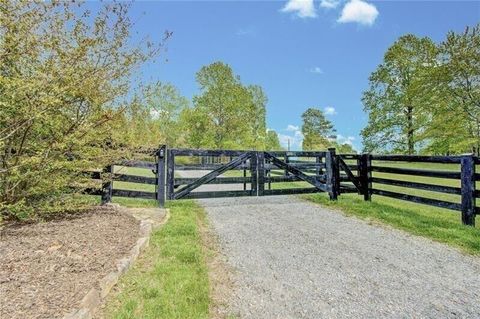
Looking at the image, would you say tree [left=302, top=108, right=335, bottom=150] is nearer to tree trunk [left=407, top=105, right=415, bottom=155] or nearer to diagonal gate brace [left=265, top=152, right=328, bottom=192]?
tree trunk [left=407, top=105, right=415, bottom=155]

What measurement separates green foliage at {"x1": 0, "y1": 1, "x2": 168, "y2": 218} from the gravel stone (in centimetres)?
271

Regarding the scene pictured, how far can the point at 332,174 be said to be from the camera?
8.80 m

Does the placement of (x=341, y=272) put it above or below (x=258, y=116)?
below

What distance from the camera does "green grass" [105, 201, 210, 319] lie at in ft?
8.95

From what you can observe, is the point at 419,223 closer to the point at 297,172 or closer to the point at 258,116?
the point at 297,172

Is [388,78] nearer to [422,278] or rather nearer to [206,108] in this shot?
[206,108]

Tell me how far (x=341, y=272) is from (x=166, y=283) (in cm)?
198

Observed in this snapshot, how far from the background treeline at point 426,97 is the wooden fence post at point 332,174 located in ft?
44.9

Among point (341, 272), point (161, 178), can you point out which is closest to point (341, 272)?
point (341, 272)

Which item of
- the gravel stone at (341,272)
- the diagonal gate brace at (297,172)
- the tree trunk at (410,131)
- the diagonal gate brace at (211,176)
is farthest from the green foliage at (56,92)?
the tree trunk at (410,131)

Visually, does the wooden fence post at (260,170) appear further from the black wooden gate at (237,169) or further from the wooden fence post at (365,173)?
the wooden fence post at (365,173)

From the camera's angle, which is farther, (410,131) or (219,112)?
(219,112)

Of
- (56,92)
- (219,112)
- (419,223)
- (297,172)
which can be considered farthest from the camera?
(219,112)

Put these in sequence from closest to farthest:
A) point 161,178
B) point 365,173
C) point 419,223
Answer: point 419,223
point 161,178
point 365,173
